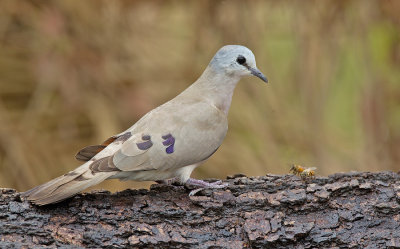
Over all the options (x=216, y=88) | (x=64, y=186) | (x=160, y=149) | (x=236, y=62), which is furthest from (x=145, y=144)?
(x=236, y=62)

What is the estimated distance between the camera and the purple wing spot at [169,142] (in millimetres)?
3693

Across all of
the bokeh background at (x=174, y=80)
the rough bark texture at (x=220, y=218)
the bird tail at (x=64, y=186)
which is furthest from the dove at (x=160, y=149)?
the bokeh background at (x=174, y=80)

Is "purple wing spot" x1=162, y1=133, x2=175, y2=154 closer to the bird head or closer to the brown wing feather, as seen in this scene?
the brown wing feather

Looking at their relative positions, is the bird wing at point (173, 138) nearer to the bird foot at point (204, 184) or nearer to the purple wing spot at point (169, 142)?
the purple wing spot at point (169, 142)

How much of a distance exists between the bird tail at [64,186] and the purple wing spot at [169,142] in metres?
0.38

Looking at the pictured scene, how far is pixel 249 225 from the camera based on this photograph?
11.2ft

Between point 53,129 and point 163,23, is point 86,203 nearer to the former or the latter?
point 53,129

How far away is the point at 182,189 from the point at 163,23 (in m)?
4.08

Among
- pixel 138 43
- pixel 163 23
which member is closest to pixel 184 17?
pixel 163 23

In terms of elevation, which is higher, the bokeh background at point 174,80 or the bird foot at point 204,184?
the bokeh background at point 174,80

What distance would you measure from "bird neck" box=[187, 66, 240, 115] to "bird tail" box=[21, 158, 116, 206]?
3.21ft

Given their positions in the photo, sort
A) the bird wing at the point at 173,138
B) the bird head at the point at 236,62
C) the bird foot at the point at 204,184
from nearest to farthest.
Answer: the bird wing at the point at 173,138
the bird foot at the point at 204,184
the bird head at the point at 236,62

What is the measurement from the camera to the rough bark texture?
10.7 ft

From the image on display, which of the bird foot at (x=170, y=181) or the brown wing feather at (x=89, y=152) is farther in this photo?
the bird foot at (x=170, y=181)
